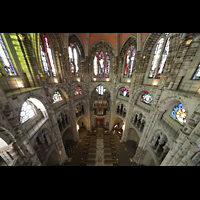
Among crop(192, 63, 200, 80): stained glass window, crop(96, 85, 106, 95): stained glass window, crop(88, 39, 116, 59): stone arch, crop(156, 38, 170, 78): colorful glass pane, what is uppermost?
crop(88, 39, 116, 59): stone arch

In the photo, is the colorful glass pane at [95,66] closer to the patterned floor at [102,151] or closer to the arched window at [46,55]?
the arched window at [46,55]

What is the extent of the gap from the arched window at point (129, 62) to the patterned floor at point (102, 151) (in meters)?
11.7

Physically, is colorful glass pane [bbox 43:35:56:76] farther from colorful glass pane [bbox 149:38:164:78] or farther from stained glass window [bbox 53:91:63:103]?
colorful glass pane [bbox 149:38:164:78]

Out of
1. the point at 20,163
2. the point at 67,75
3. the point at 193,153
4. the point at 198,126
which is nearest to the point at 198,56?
the point at 198,126

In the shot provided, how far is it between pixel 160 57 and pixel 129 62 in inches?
160

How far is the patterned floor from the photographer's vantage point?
10477 millimetres

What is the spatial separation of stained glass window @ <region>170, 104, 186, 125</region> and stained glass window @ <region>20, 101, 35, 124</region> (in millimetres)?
12334

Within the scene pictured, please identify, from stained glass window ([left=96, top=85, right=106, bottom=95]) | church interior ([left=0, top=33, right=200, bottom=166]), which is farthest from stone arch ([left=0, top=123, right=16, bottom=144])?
stained glass window ([left=96, top=85, right=106, bottom=95])

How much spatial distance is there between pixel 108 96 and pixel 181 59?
9.98m

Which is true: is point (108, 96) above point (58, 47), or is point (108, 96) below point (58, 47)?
below

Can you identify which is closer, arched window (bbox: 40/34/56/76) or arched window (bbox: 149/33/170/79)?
arched window (bbox: 149/33/170/79)

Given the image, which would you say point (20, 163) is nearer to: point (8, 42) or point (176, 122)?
point (8, 42)

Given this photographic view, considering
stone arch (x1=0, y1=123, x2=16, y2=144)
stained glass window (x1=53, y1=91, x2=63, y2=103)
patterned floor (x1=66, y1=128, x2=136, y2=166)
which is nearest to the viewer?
stone arch (x1=0, y1=123, x2=16, y2=144)
